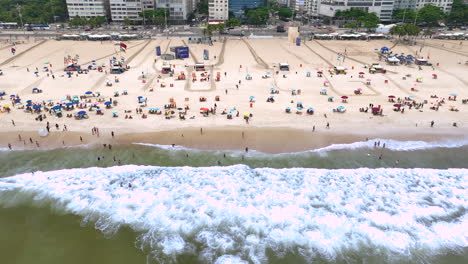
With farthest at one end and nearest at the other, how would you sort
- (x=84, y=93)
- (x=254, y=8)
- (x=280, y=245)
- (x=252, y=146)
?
1. (x=254, y=8)
2. (x=84, y=93)
3. (x=252, y=146)
4. (x=280, y=245)

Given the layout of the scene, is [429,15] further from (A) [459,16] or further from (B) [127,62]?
(B) [127,62]

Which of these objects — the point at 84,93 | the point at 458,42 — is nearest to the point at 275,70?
the point at 84,93

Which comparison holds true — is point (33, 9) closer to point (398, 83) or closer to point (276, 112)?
point (276, 112)

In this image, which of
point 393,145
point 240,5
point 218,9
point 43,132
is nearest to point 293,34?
point 218,9

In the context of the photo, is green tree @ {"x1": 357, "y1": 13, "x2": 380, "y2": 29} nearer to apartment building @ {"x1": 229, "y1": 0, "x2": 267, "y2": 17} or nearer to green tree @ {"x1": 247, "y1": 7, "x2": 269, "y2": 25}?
green tree @ {"x1": 247, "y1": 7, "x2": 269, "y2": 25}

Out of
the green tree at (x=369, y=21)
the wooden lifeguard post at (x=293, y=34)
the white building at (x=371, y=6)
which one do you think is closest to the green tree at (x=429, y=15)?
the white building at (x=371, y=6)

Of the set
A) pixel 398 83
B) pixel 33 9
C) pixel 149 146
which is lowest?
pixel 149 146

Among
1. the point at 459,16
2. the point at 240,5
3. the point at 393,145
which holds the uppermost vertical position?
the point at 240,5
